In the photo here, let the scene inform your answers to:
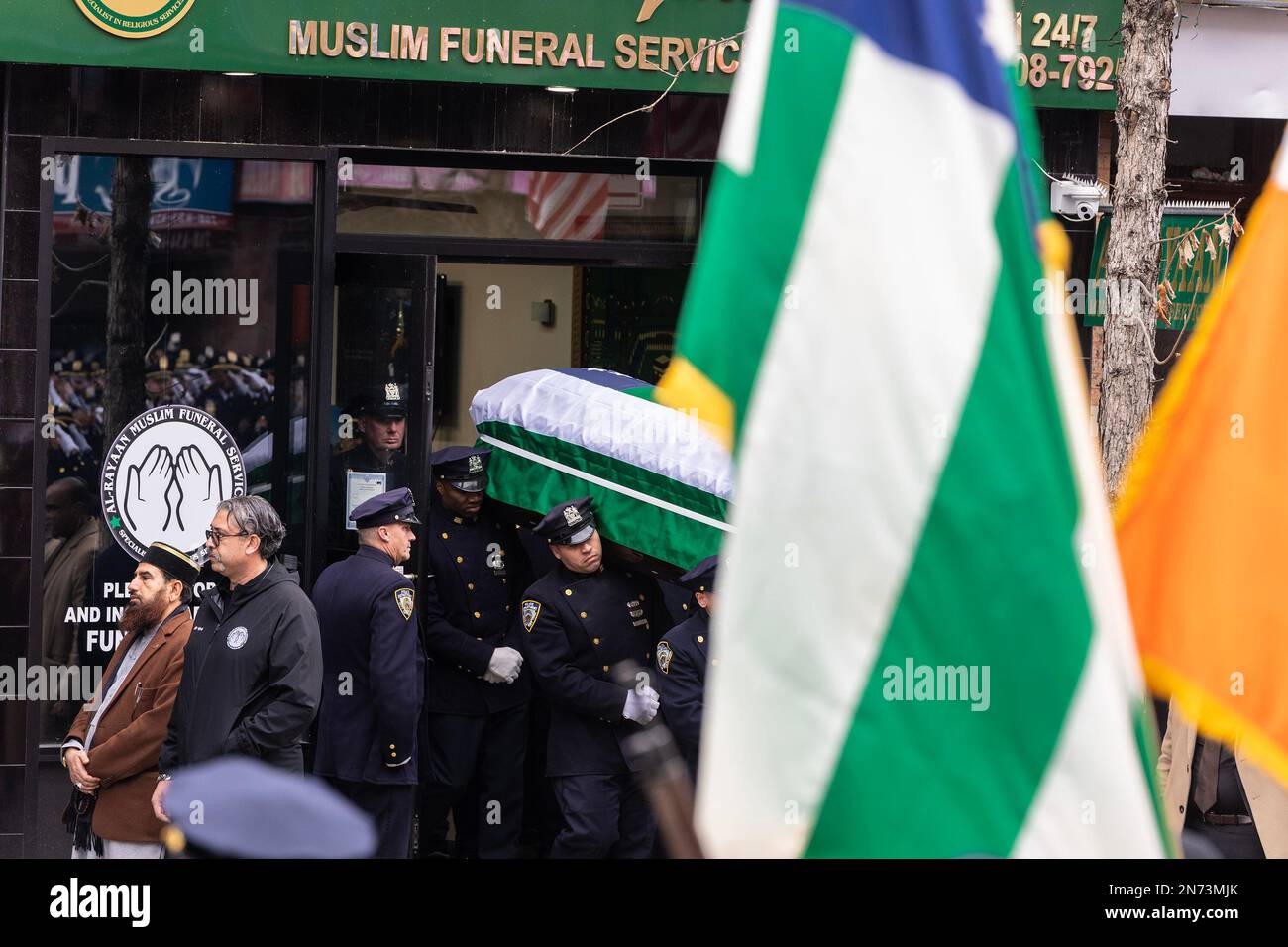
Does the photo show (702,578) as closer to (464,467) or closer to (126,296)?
(464,467)

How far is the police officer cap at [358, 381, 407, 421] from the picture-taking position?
27.7 feet

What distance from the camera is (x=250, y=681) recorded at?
6.38 m

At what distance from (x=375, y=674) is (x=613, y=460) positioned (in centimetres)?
172

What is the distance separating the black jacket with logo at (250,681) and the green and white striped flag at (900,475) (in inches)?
176

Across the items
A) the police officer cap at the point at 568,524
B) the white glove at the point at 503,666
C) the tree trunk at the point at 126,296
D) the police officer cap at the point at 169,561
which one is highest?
the tree trunk at the point at 126,296

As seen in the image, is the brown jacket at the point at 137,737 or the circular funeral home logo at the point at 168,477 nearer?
the brown jacket at the point at 137,737

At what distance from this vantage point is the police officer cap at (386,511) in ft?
25.0

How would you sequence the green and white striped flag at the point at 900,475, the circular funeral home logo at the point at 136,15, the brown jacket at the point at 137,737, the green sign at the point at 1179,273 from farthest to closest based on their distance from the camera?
the green sign at the point at 1179,273 < the circular funeral home logo at the point at 136,15 < the brown jacket at the point at 137,737 < the green and white striped flag at the point at 900,475

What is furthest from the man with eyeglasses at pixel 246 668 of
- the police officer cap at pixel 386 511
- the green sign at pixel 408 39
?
the green sign at pixel 408 39

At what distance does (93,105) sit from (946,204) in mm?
7235

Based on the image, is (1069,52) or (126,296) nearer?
(126,296)

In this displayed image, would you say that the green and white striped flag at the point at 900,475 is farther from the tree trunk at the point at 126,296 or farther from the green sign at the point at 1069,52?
the green sign at the point at 1069,52

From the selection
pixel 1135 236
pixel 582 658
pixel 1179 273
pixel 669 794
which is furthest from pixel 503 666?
pixel 669 794

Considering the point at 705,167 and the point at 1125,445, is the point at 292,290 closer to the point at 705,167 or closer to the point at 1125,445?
the point at 705,167
